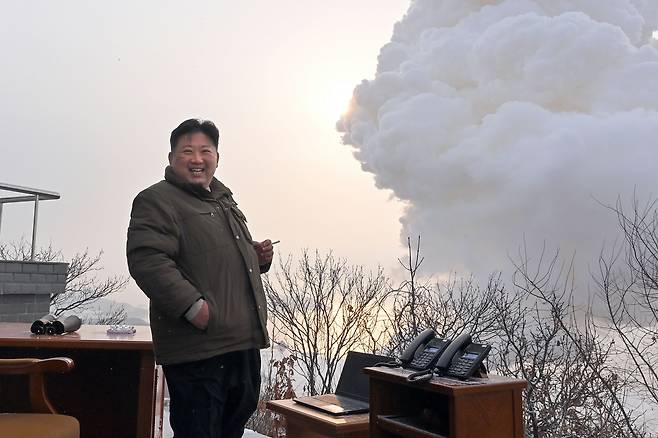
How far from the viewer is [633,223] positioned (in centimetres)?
436

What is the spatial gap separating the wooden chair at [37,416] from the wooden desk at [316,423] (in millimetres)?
827

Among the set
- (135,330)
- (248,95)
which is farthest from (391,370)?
(248,95)

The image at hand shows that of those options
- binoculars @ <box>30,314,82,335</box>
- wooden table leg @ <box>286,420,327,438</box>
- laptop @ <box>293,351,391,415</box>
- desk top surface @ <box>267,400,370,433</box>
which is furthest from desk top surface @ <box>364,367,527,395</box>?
binoculars @ <box>30,314,82,335</box>

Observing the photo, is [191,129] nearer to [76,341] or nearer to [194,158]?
[194,158]

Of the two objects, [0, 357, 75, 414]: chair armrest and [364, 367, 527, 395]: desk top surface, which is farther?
[0, 357, 75, 414]: chair armrest

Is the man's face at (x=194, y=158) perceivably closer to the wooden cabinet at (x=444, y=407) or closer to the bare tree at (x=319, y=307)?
the wooden cabinet at (x=444, y=407)

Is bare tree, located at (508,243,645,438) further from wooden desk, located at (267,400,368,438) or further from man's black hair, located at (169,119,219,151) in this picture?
man's black hair, located at (169,119,219,151)

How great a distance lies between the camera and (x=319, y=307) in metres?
6.89

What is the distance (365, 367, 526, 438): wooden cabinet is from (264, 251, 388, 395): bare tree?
14.9 feet

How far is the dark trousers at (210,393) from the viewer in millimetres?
1632

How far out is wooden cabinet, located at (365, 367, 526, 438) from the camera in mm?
1626

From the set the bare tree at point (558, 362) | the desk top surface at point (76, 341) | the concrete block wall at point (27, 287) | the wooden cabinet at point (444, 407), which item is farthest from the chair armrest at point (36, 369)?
the bare tree at point (558, 362)

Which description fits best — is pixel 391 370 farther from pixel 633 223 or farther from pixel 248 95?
pixel 248 95

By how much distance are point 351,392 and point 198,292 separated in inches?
44.8
